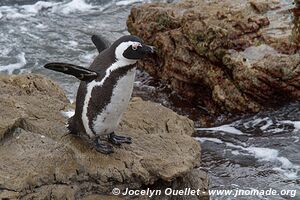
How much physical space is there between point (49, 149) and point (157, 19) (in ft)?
14.8

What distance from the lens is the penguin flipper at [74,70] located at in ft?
14.2

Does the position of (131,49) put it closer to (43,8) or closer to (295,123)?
(295,123)

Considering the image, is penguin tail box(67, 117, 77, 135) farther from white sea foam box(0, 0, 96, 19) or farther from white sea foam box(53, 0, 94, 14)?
white sea foam box(53, 0, 94, 14)

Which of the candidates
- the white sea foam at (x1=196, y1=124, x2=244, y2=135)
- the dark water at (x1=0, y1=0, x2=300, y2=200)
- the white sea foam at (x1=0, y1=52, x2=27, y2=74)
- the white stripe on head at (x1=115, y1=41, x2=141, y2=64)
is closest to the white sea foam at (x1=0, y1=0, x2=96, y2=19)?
the dark water at (x1=0, y1=0, x2=300, y2=200)

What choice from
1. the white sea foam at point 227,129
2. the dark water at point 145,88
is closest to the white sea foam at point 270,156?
the dark water at point 145,88

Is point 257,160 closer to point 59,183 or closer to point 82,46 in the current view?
point 59,183

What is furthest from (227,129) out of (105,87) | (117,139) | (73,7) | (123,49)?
(73,7)

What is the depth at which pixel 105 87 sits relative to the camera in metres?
4.46

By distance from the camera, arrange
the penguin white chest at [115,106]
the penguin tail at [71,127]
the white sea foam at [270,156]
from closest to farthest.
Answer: the penguin white chest at [115,106], the penguin tail at [71,127], the white sea foam at [270,156]

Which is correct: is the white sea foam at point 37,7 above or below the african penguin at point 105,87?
below

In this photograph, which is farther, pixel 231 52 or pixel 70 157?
pixel 231 52

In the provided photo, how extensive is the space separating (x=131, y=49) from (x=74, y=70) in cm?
49

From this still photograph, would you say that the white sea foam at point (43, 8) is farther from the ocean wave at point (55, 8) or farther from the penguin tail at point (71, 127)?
the penguin tail at point (71, 127)

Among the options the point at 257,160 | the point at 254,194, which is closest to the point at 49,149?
the point at 254,194
